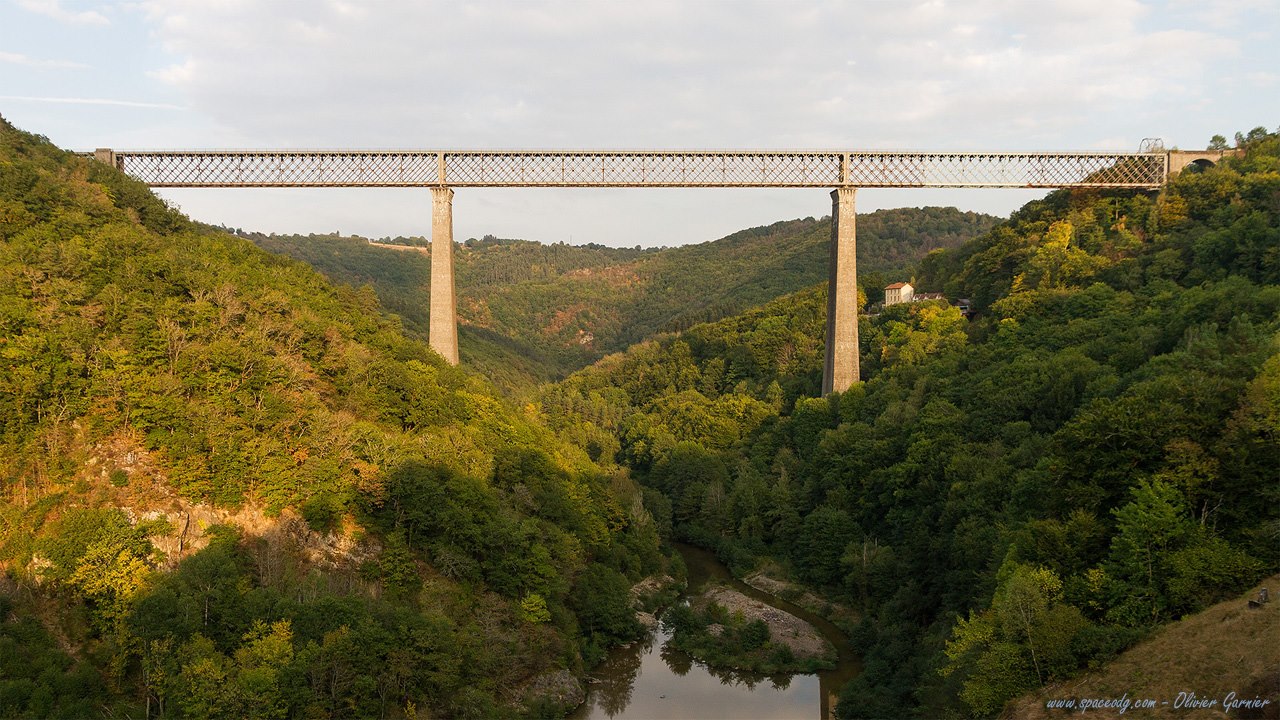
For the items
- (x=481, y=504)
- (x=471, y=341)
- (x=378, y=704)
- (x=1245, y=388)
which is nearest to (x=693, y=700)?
(x=481, y=504)

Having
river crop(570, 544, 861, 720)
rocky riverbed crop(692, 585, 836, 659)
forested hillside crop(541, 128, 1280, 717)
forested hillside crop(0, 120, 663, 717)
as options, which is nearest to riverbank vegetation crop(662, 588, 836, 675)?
rocky riverbed crop(692, 585, 836, 659)

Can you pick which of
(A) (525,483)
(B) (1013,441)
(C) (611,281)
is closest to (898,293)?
(B) (1013,441)

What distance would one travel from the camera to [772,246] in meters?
140

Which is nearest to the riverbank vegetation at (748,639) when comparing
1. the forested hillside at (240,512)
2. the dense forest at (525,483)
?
the dense forest at (525,483)

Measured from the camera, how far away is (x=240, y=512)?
2420 cm

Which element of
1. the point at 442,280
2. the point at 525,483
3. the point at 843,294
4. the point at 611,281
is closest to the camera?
the point at 525,483

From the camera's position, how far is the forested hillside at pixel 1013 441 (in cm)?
2020

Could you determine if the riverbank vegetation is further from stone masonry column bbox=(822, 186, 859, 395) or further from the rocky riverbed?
stone masonry column bbox=(822, 186, 859, 395)

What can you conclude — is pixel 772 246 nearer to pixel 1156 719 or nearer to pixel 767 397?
pixel 767 397

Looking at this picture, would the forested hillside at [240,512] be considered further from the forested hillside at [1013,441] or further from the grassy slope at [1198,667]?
the grassy slope at [1198,667]

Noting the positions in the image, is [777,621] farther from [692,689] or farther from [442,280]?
[442,280]

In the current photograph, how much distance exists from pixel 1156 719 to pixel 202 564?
2004 centimetres

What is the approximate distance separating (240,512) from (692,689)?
1549cm

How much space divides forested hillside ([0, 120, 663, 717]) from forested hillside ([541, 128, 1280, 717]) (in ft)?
36.9
